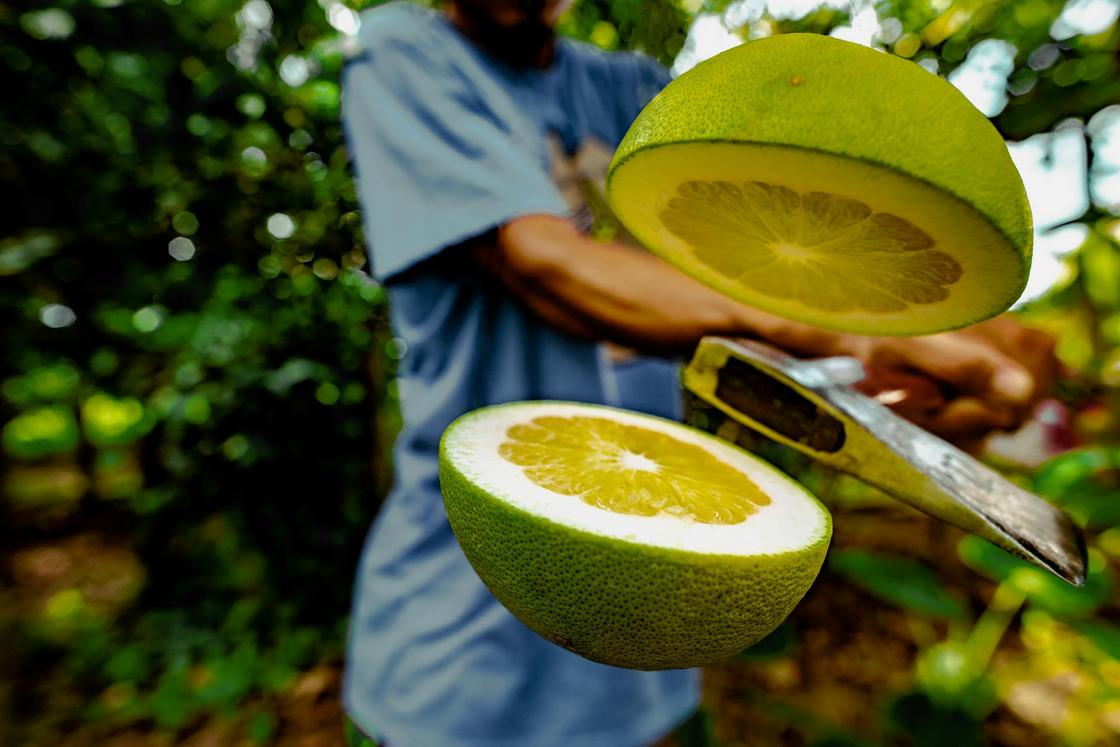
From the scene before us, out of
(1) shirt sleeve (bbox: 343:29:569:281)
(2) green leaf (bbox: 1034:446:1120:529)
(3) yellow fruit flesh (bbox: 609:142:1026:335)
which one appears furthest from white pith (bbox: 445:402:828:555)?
(2) green leaf (bbox: 1034:446:1120:529)

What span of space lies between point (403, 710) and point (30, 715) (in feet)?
4.31

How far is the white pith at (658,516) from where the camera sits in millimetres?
270

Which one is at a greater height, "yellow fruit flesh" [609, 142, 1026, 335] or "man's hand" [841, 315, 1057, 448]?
"yellow fruit flesh" [609, 142, 1026, 335]

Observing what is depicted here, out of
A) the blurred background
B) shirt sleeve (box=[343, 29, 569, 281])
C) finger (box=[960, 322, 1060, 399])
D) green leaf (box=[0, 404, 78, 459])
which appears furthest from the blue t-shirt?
green leaf (box=[0, 404, 78, 459])

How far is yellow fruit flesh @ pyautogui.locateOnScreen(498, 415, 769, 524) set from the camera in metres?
0.32

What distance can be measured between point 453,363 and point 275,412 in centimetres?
88

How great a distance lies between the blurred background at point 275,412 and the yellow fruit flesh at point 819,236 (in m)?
0.27

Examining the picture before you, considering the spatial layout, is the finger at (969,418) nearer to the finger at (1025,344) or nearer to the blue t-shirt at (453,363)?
the finger at (1025,344)

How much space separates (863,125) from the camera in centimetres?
22

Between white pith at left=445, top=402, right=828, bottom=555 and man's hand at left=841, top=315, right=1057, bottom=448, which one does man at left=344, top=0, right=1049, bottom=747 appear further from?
white pith at left=445, top=402, right=828, bottom=555

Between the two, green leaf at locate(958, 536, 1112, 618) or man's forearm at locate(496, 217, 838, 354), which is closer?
man's forearm at locate(496, 217, 838, 354)

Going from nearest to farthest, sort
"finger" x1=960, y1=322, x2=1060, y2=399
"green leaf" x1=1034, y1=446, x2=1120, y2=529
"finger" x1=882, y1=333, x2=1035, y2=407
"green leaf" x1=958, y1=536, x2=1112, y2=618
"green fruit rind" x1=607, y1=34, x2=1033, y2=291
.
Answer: "green fruit rind" x1=607, y1=34, x2=1033, y2=291, "finger" x1=882, y1=333, x2=1035, y2=407, "finger" x1=960, y1=322, x2=1060, y2=399, "green leaf" x1=1034, y1=446, x2=1120, y2=529, "green leaf" x1=958, y1=536, x2=1112, y2=618

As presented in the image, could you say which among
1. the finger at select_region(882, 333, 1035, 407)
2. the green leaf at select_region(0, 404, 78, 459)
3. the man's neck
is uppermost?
the man's neck

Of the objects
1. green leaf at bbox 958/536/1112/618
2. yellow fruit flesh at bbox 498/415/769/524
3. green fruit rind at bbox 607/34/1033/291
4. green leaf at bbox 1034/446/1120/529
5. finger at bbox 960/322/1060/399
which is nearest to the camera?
green fruit rind at bbox 607/34/1033/291
